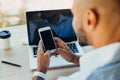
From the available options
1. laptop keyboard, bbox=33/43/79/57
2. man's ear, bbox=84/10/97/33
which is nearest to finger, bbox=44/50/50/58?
laptop keyboard, bbox=33/43/79/57

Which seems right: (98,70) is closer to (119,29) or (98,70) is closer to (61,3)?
(119,29)

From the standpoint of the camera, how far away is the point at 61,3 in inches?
75.5

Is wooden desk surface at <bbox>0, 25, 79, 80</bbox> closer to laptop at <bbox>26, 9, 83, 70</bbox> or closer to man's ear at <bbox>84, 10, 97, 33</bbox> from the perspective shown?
laptop at <bbox>26, 9, 83, 70</bbox>

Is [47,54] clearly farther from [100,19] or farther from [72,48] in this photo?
[100,19]

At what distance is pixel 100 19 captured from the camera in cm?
81

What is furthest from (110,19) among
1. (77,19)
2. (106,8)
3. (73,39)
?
(73,39)

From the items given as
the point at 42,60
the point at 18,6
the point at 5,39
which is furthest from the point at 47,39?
the point at 18,6

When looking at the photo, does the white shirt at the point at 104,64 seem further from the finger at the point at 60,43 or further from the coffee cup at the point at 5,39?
the coffee cup at the point at 5,39

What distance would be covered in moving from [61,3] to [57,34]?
0.62 metres

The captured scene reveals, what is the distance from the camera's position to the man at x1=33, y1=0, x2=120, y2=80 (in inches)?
31.5

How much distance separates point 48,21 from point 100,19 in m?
0.55

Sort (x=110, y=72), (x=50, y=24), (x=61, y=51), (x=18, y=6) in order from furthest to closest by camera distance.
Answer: (x=18, y=6) < (x=50, y=24) < (x=61, y=51) < (x=110, y=72)

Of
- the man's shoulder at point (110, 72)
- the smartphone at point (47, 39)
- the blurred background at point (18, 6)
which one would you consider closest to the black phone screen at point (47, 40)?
the smartphone at point (47, 39)

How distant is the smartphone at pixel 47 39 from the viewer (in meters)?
1.21
